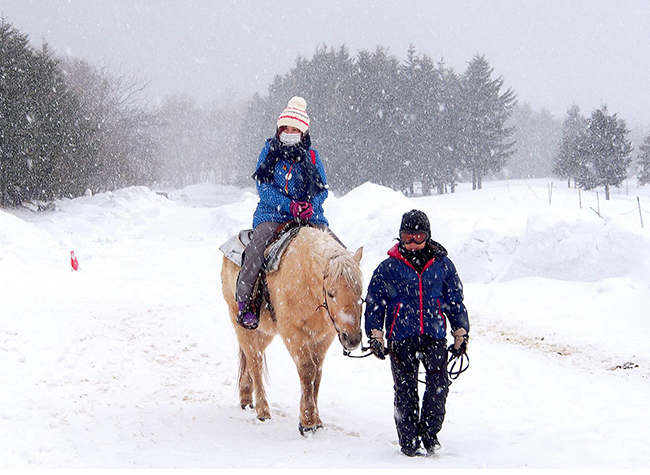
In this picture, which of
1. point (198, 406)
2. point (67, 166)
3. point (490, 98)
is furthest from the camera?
point (490, 98)

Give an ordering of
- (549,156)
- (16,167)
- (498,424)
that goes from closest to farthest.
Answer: (498,424), (16,167), (549,156)

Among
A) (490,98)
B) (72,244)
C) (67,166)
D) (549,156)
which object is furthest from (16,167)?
(549,156)

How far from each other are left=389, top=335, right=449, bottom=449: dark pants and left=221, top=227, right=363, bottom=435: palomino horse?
504 mm

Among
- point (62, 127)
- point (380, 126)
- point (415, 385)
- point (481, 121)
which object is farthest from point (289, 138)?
point (481, 121)

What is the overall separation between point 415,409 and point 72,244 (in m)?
18.2

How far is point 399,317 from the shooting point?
4020mm

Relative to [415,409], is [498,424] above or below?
below

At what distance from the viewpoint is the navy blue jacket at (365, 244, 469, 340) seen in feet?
13.1

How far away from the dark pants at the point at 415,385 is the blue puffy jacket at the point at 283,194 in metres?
1.78

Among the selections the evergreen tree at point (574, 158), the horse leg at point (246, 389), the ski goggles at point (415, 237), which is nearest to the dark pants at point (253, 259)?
the ski goggles at point (415, 237)

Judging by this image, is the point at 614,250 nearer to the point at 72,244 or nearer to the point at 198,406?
the point at 198,406

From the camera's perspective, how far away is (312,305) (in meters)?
4.32

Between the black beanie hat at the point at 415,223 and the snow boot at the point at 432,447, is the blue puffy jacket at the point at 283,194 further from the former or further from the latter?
the snow boot at the point at 432,447

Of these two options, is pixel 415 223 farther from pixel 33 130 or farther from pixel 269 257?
pixel 33 130
